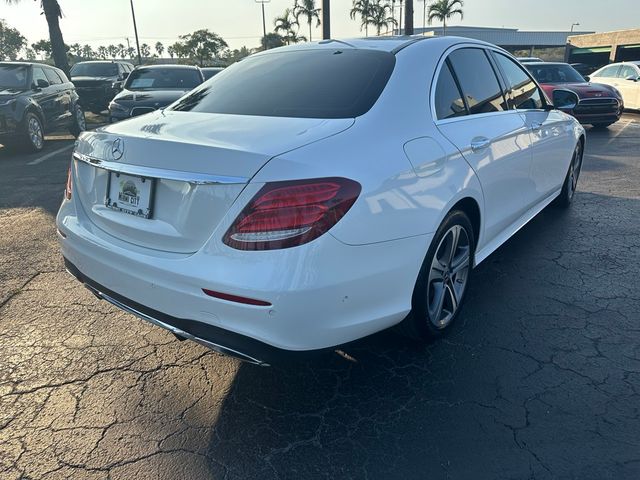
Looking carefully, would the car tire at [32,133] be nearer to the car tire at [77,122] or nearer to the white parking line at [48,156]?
the white parking line at [48,156]

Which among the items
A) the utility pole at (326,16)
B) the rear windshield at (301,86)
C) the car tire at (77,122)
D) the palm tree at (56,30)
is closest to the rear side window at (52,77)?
the car tire at (77,122)

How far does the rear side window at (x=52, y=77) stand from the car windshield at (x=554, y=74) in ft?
35.5

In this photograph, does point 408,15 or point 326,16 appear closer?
point 326,16

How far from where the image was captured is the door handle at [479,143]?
298 centimetres

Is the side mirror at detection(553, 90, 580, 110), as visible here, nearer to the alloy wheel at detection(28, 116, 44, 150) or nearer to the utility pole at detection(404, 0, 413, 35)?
the alloy wheel at detection(28, 116, 44, 150)

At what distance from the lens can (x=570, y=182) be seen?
18.4ft

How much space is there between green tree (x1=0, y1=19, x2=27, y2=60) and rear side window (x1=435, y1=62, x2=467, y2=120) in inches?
3541

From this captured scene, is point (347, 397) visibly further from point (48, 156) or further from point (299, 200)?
point (48, 156)

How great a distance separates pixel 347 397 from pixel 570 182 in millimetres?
4230


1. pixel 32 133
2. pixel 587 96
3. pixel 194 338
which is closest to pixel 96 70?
pixel 32 133

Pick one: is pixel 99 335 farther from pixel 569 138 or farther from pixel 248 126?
pixel 569 138

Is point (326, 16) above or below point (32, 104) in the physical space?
above

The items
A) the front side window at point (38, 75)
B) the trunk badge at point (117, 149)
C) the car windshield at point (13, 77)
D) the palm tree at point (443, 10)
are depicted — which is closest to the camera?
the trunk badge at point (117, 149)

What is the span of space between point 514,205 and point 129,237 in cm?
274
